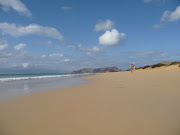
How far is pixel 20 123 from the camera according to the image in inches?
90.0

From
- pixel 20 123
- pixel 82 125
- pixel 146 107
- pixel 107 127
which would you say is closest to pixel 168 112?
pixel 146 107

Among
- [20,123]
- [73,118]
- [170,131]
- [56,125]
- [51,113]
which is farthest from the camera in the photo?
[51,113]

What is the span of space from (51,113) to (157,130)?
2010 mm

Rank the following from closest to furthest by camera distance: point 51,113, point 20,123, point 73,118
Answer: point 20,123
point 73,118
point 51,113

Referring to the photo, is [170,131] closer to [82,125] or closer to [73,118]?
[82,125]

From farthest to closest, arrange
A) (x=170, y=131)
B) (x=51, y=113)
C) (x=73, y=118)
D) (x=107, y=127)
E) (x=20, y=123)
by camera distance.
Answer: (x=51, y=113) → (x=73, y=118) → (x=20, y=123) → (x=107, y=127) → (x=170, y=131)

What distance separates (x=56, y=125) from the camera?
2141 mm

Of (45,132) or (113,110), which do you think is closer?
(45,132)

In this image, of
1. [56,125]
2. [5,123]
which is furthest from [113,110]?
[5,123]

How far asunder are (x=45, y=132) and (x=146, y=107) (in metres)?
2.16

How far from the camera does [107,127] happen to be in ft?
6.57

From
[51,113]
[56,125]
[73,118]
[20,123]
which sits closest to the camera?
[56,125]

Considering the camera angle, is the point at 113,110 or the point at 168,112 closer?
the point at 168,112

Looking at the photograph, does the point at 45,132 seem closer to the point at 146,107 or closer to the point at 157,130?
the point at 157,130
